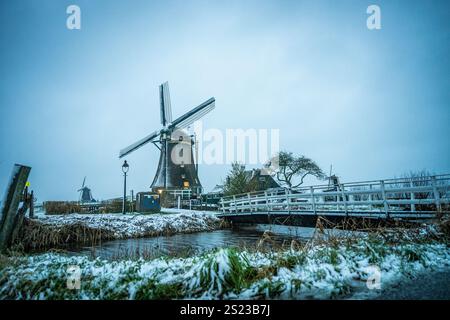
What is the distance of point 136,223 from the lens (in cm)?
1241

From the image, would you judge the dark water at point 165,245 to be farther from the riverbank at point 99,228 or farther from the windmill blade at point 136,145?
the windmill blade at point 136,145

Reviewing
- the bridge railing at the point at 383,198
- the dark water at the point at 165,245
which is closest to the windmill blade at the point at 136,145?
the bridge railing at the point at 383,198

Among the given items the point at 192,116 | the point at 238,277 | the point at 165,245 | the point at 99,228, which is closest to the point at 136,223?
the point at 99,228

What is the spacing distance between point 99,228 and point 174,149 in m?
18.7

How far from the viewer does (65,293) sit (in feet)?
9.29

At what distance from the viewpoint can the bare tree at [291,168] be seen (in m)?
37.1

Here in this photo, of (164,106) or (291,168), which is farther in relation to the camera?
(291,168)

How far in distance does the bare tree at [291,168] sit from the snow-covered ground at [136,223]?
24.1m

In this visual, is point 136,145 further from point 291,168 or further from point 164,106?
point 291,168

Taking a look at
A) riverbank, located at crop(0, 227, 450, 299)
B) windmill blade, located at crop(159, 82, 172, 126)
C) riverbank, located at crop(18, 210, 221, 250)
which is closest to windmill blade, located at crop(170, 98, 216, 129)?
windmill blade, located at crop(159, 82, 172, 126)

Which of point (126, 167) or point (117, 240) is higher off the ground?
point (126, 167)
